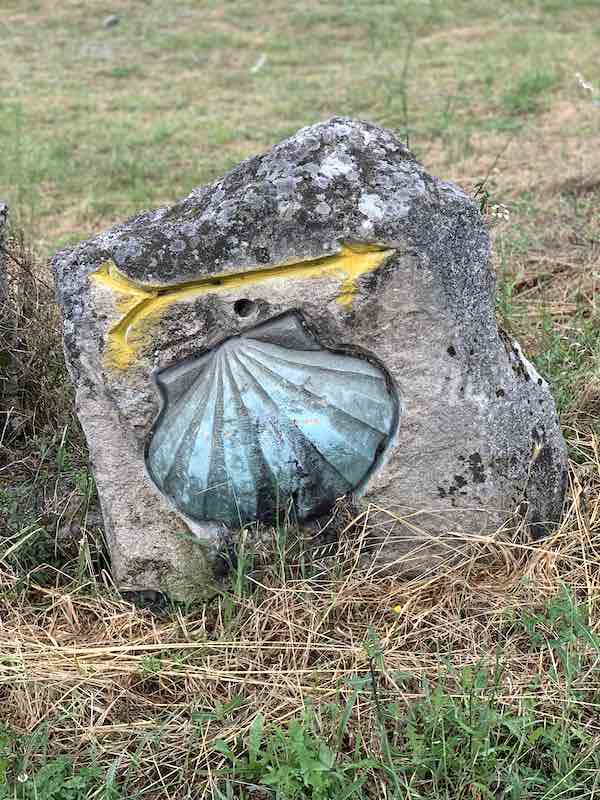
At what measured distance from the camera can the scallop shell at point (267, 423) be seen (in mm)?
2225

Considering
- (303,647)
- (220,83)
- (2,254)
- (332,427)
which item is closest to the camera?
(303,647)

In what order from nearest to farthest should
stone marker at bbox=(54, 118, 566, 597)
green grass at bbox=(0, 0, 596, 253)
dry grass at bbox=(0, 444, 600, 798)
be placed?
dry grass at bbox=(0, 444, 600, 798) → stone marker at bbox=(54, 118, 566, 597) → green grass at bbox=(0, 0, 596, 253)

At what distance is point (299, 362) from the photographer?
2.23 m

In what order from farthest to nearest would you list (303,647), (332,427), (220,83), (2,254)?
(220,83) < (2,254) < (332,427) < (303,647)

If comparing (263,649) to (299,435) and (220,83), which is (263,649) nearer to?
(299,435)

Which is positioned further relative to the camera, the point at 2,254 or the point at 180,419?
the point at 2,254

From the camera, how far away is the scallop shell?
2.22 metres

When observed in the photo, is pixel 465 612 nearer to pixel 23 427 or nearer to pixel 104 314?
pixel 104 314

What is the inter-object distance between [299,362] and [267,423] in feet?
0.56

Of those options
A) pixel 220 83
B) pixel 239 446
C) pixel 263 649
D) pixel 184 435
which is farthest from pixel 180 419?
pixel 220 83

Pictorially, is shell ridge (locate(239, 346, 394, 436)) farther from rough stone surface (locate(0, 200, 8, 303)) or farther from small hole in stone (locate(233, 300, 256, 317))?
rough stone surface (locate(0, 200, 8, 303))

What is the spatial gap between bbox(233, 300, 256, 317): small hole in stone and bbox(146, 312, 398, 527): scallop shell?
5 centimetres

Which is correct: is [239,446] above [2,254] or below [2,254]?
below

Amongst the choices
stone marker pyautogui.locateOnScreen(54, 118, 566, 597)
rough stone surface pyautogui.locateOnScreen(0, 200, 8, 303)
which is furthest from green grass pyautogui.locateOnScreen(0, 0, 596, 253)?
stone marker pyautogui.locateOnScreen(54, 118, 566, 597)
